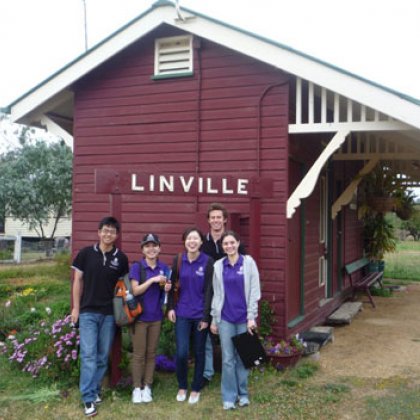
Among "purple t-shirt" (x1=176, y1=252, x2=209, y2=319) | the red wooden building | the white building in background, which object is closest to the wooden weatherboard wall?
the red wooden building

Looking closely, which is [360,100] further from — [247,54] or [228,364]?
[228,364]

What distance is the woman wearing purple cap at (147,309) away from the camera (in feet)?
15.9

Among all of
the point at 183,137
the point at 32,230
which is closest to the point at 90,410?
the point at 183,137

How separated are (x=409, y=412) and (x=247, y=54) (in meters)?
4.20

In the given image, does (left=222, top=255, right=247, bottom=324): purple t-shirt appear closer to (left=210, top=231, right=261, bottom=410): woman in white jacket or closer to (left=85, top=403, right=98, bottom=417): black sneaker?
(left=210, top=231, right=261, bottom=410): woman in white jacket

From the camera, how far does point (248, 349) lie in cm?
471

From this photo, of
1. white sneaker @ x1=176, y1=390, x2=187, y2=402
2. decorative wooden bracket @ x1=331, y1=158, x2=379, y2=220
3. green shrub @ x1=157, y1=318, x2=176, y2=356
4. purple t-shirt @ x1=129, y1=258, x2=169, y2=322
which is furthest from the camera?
decorative wooden bracket @ x1=331, y1=158, x2=379, y2=220

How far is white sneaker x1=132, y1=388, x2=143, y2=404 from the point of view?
4977 mm

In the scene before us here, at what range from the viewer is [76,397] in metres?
5.18

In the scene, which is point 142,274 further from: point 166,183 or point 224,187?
point 224,187

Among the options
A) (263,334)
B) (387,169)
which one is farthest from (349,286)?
(263,334)

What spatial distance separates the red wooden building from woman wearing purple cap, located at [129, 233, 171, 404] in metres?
0.76

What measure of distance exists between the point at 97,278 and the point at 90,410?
1.18 m

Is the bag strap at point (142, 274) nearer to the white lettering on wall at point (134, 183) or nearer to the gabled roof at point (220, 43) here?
the white lettering on wall at point (134, 183)
